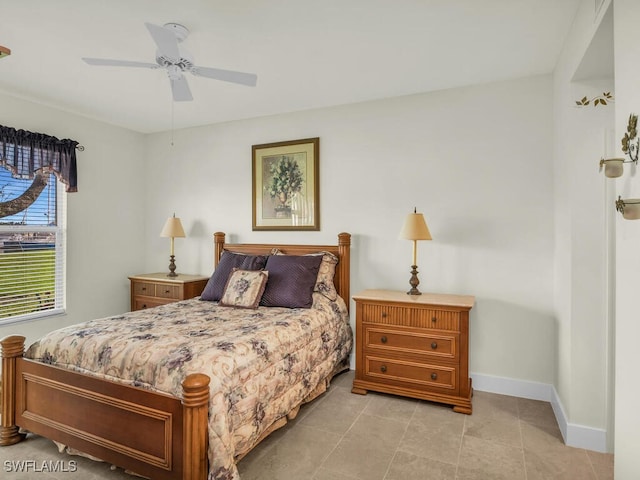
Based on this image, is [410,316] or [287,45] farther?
[410,316]

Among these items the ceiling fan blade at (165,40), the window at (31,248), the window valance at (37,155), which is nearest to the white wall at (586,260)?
the ceiling fan blade at (165,40)

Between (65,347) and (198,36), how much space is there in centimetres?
205

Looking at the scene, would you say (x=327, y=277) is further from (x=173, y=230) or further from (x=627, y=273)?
(x=627, y=273)

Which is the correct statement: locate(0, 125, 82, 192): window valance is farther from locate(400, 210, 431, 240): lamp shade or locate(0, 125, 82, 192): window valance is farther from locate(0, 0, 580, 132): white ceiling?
locate(400, 210, 431, 240): lamp shade

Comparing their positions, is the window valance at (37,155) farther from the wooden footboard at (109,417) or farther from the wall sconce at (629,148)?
the wall sconce at (629,148)

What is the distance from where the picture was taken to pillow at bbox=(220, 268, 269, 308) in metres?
3.07

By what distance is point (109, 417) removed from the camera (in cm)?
190

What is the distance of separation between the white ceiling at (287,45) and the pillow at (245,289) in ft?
5.31

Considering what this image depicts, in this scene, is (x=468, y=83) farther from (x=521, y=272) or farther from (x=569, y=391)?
(x=569, y=391)

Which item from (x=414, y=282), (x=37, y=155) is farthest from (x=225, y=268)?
(x=37, y=155)

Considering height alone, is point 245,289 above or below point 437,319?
above

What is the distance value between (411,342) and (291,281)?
1.08 metres

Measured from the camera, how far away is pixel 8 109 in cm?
337

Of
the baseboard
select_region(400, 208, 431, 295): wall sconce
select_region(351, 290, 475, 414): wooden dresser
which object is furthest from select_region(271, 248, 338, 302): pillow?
the baseboard
